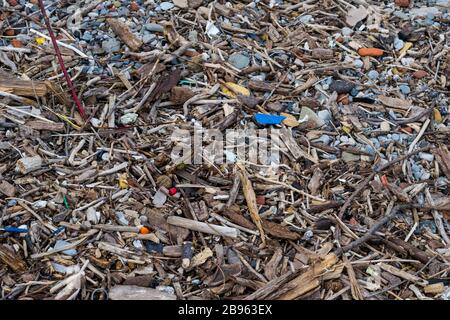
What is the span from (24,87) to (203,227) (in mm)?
1308

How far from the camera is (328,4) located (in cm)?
380

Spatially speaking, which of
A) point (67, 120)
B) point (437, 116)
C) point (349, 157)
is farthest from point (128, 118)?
point (437, 116)

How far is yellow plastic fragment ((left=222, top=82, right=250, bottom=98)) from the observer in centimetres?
320

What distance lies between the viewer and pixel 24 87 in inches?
121

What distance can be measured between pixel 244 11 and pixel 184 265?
73.7 inches

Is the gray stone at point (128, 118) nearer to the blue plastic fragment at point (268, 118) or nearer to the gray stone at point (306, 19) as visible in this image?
the blue plastic fragment at point (268, 118)

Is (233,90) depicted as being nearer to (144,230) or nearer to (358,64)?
(358,64)

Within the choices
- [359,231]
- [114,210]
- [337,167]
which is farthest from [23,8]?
[359,231]

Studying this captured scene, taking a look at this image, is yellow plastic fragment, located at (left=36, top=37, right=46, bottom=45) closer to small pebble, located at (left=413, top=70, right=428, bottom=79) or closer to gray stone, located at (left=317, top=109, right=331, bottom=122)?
gray stone, located at (left=317, top=109, right=331, bottom=122)

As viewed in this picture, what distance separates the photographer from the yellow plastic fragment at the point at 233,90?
3.20 m

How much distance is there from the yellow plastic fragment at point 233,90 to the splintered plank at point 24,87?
100 cm

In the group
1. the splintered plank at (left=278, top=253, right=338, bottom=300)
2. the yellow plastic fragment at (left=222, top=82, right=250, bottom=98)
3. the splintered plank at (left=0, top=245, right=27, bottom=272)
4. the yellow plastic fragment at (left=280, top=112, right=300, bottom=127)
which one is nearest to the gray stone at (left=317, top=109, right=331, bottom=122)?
the yellow plastic fragment at (left=280, top=112, right=300, bottom=127)

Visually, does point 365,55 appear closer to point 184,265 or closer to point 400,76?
point 400,76

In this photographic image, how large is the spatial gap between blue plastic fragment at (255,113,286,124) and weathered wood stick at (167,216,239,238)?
2.30ft
